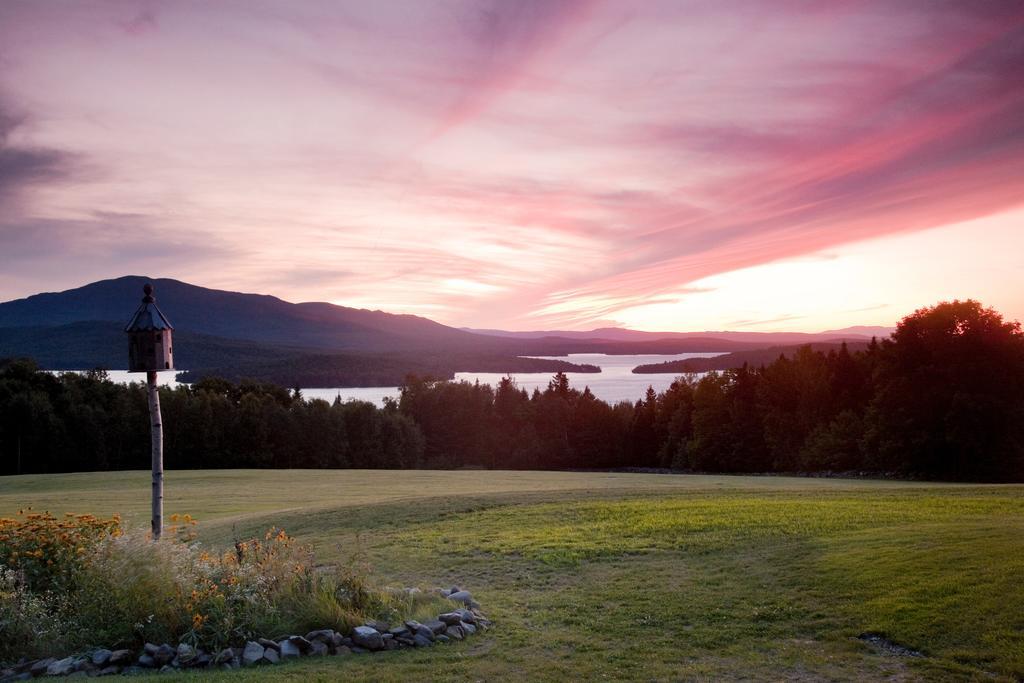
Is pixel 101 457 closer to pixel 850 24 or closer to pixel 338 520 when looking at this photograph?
pixel 338 520

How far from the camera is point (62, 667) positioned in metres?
8.17

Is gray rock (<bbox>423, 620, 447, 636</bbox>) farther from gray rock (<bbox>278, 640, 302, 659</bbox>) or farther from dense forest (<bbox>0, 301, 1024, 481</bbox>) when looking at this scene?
dense forest (<bbox>0, 301, 1024, 481</bbox>)

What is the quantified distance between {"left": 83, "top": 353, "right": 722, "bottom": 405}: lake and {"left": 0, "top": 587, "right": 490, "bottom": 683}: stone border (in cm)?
8333

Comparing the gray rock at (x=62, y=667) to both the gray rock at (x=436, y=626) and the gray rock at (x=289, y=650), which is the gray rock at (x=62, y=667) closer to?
the gray rock at (x=289, y=650)

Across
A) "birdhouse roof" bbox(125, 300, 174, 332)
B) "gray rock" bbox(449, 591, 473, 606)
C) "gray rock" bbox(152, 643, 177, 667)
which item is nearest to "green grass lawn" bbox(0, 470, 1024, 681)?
"gray rock" bbox(449, 591, 473, 606)

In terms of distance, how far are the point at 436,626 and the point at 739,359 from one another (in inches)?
3379

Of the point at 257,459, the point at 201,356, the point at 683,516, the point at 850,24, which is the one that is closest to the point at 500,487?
the point at 683,516

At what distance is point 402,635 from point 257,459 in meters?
64.0

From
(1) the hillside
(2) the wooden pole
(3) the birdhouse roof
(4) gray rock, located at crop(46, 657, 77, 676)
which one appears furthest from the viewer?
(1) the hillside

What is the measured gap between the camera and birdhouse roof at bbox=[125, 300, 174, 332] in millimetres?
11852

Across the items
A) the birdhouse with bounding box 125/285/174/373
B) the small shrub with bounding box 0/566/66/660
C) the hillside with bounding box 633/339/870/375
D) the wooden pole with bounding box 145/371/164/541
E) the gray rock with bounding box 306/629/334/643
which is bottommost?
the gray rock with bounding box 306/629/334/643

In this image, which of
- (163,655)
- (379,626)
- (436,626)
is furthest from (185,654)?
(436,626)

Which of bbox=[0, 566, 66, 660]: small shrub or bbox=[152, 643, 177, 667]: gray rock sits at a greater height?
bbox=[0, 566, 66, 660]: small shrub

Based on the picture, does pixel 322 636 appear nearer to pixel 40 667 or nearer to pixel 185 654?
pixel 185 654
